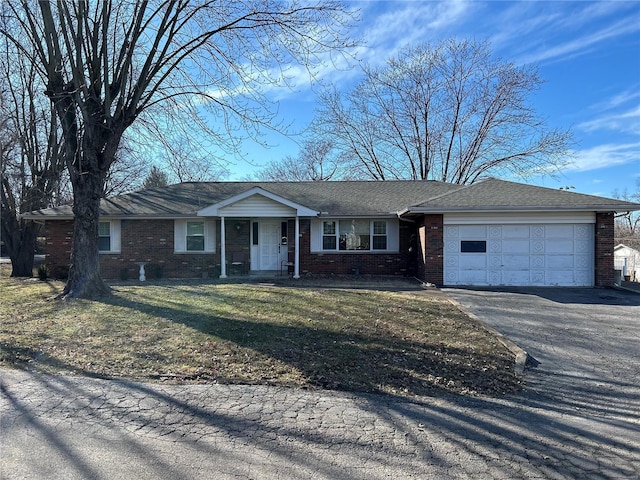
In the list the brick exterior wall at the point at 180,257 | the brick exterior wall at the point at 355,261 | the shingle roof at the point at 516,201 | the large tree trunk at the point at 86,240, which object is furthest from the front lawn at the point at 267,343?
the brick exterior wall at the point at 355,261

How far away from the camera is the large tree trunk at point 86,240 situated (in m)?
10.8

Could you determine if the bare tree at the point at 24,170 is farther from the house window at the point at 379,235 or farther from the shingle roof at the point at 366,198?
the house window at the point at 379,235

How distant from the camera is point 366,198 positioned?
18562mm

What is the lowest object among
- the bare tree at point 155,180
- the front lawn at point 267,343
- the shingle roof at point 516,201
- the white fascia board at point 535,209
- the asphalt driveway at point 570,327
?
the asphalt driveway at point 570,327

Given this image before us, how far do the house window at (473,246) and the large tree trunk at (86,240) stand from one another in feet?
35.8

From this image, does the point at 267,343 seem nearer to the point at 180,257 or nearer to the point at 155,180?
the point at 180,257

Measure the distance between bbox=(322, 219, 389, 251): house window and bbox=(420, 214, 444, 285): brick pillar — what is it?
3.03 meters

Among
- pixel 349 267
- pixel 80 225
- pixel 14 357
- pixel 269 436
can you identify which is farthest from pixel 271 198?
pixel 269 436

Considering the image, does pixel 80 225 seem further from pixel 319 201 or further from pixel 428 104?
pixel 428 104

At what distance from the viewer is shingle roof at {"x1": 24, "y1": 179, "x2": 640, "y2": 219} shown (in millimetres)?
13992

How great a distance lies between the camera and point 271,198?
16078mm

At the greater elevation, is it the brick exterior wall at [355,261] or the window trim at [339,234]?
the window trim at [339,234]

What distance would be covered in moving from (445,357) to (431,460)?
9.45ft

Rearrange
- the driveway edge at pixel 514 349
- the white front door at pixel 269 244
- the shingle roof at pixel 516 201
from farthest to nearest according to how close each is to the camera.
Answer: the white front door at pixel 269 244 < the shingle roof at pixel 516 201 < the driveway edge at pixel 514 349
